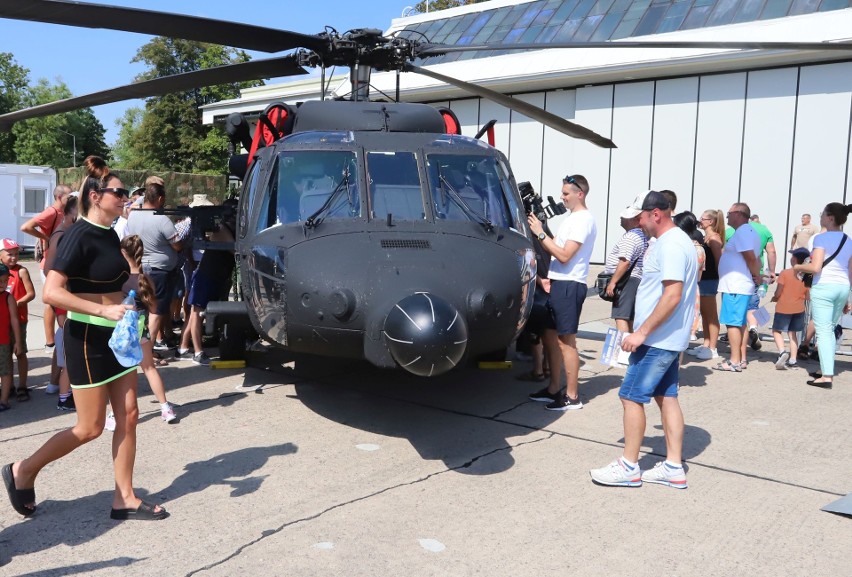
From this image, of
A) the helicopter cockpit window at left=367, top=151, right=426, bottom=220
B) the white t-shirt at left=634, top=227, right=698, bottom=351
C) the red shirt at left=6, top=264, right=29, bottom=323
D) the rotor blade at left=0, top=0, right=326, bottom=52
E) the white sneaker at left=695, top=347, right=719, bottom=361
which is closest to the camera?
the white t-shirt at left=634, top=227, right=698, bottom=351

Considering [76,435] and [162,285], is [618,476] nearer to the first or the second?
[76,435]

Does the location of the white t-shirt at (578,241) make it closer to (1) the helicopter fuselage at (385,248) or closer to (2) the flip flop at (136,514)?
(1) the helicopter fuselage at (385,248)

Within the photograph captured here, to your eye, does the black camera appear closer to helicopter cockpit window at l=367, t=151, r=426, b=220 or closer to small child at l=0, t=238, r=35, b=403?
helicopter cockpit window at l=367, t=151, r=426, b=220

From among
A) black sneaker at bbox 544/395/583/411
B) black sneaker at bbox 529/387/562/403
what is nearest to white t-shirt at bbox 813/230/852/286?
black sneaker at bbox 544/395/583/411

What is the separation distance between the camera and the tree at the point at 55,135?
189 feet

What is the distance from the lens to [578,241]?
5.86m

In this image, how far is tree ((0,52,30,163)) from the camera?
57.5 meters

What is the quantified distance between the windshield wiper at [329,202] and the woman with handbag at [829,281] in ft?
15.0

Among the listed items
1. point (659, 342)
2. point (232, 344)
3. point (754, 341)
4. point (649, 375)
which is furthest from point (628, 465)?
point (754, 341)

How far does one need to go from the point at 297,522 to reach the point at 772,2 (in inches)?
714

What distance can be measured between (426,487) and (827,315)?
482cm

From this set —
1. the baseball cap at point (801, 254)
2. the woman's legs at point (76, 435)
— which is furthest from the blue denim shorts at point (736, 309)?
the woman's legs at point (76, 435)

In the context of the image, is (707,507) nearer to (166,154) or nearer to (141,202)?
(141,202)

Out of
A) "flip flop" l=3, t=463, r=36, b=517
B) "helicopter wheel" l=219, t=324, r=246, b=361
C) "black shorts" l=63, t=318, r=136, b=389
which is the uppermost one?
"black shorts" l=63, t=318, r=136, b=389
